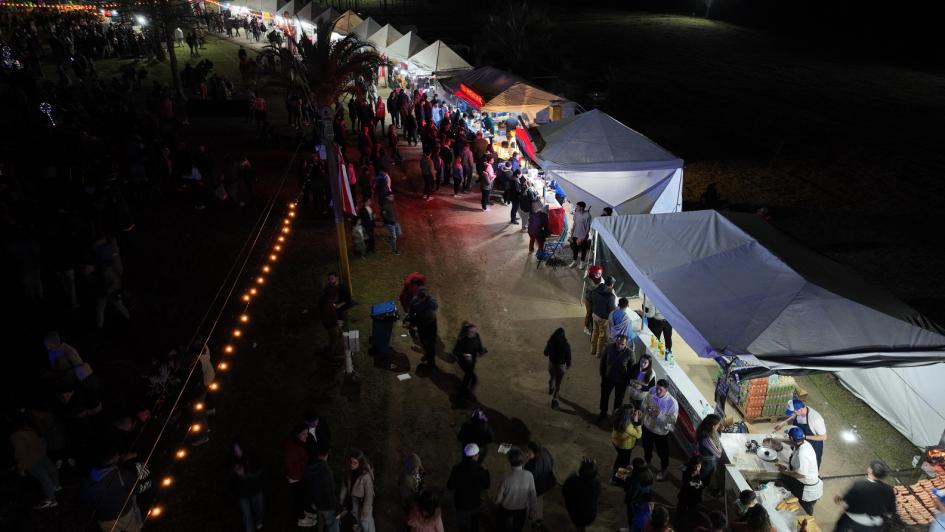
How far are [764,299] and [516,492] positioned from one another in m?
3.98

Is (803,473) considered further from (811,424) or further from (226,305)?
(226,305)

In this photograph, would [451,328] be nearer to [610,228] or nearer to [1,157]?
[610,228]

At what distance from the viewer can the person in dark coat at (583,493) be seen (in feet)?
19.5

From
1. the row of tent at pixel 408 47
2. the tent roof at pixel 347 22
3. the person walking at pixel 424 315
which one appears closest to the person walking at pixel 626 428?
the person walking at pixel 424 315

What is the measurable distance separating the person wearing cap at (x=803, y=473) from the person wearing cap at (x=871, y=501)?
49cm

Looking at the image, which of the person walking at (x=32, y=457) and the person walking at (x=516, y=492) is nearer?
the person walking at (x=516, y=492)

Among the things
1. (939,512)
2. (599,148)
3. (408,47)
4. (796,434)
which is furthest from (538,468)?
(408,47)

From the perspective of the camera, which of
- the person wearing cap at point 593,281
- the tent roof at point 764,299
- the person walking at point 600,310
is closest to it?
the tent roof at point 764,299

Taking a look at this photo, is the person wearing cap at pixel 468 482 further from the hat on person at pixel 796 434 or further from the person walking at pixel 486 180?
the person walking at pixel 486 180

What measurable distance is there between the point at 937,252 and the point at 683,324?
10.5 metres

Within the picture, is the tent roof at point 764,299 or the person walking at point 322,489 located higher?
the tent roof at point 764,299

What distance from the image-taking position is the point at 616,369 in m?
8.00

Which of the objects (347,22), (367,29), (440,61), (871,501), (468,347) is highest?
(347,22)

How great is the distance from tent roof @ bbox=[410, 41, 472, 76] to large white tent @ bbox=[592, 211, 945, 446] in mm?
15080
